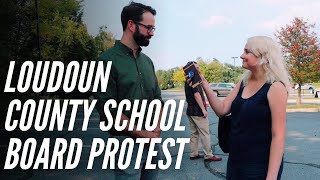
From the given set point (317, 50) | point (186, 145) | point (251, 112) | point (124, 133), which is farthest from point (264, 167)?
point (317, 50)

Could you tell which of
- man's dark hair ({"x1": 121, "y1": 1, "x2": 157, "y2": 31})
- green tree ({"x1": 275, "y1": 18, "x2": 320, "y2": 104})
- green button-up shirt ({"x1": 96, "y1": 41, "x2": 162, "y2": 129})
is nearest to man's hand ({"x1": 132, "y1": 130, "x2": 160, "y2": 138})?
green button-up shirt ({"x1": 96, "y1": 41, "x2": 162, "y2": 129})

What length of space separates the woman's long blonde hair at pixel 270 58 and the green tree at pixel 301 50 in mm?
17001

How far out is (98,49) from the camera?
35562 millimetres

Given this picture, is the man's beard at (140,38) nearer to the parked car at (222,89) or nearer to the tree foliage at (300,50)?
the tree foliage at (300,50)

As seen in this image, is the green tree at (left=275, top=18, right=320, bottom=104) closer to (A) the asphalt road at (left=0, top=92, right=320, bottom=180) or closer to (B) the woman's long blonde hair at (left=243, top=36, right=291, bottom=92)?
(A) the asphalt road at (left=0, top=92, right=320, bottom=180)

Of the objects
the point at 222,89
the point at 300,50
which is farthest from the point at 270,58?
the point at 222,89

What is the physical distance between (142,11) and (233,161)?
1.14m

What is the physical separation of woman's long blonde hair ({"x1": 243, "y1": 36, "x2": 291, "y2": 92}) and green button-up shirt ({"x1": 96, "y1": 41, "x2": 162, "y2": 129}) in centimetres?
71

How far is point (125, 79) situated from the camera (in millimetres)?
2375

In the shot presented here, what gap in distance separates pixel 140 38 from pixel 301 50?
17661 millimetres

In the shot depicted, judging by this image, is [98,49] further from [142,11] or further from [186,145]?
[142,11]

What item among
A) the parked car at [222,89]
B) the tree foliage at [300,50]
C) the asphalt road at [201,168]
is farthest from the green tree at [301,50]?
the parked car at [222,89]

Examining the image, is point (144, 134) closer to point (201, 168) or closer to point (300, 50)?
point (201, 168)

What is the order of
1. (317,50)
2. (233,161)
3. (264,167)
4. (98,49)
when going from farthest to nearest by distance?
(98,49) < (317,50) < (233,161) < (264,167)
